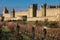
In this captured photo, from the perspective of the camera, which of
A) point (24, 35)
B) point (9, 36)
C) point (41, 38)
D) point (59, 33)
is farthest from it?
point (59, 33)

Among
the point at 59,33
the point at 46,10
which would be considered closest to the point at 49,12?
the point at 46,10

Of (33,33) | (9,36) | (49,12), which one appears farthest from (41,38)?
(49,12)

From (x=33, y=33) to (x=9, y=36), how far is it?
395 cm

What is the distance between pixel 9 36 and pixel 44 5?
30261 mm

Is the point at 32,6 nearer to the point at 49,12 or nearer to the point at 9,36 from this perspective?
the point at 49,12

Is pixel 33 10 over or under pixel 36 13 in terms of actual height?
over

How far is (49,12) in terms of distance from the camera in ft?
169

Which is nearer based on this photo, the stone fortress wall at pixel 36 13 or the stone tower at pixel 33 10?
the stone fortress wall at pixel 36 13

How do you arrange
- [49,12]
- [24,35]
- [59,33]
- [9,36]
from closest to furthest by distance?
1. [9,36]
2. [24,35]
3. [59,33]
4. [49,12]

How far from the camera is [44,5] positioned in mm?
52250

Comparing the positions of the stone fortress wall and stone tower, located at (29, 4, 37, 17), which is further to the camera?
stone tower, located at (29, 4, 37, 17)

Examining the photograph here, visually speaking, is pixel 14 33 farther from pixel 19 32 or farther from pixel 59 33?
pixel 59 33

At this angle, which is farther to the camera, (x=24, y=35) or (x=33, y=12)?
(x=33, y=12)

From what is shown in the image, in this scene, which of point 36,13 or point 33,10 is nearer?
point 36,13
